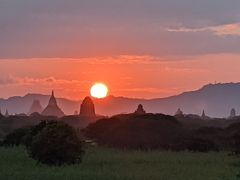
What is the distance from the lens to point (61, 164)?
113ft

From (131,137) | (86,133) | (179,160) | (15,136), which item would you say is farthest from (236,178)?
(86,133)

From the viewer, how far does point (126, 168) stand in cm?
3127

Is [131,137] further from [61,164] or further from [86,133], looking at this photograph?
[61,164]

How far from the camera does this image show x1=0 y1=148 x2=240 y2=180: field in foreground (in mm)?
27173

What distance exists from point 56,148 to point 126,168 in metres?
4.86

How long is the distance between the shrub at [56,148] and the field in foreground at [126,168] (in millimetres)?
547

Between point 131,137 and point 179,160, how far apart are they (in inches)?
1152

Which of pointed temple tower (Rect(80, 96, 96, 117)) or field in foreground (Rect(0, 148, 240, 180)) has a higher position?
pointed temple tower (Rect(80, 96, 96, 117))

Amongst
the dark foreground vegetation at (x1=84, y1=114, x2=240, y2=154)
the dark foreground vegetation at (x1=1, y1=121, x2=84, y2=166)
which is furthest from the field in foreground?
the dark foreground vegetation at (x1=84, y1=114, x2=240, y2=154)

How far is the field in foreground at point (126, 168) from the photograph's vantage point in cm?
2717

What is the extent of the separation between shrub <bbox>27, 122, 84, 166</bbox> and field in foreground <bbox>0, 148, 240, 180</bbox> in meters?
0.55

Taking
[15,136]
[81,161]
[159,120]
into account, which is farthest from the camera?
[159,120]

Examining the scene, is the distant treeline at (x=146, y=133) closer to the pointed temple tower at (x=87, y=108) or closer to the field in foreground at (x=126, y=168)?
the field in foreground at (x=126, y=168)

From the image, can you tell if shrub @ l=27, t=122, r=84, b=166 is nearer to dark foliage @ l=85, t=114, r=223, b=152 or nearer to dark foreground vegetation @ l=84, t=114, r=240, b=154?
dark foreground vegetation @ l=84, t=114, r=240, b=154
